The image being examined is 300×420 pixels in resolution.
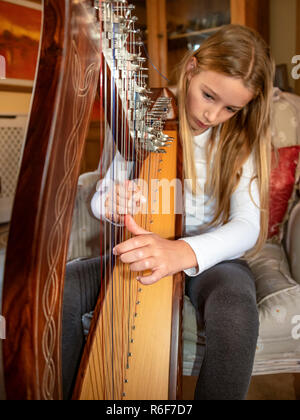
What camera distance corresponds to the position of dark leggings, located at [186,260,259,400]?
24.1 inches

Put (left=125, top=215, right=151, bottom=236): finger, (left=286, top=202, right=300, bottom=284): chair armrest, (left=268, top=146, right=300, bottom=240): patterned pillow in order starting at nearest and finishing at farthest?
(left=125, top=215, right=151, bottom=236): finger
(left=286, top=202, right=300, bottom=284): chair armrest
(left=268, top=146, right=300, bottom=240): patterned pillow

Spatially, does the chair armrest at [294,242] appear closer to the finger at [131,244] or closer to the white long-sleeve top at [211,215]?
the white long-sleeve top at [211,215]

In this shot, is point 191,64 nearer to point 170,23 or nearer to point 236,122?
point 236,122

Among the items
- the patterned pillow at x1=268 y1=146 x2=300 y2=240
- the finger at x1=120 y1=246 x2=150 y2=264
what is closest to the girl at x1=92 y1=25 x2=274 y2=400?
the finger at x1=120 y1=246 x2=150 y2=264

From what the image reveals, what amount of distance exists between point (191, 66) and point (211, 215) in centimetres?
40

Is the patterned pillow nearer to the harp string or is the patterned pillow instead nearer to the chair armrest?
the chair armrest

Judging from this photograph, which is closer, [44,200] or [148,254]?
[44,200]

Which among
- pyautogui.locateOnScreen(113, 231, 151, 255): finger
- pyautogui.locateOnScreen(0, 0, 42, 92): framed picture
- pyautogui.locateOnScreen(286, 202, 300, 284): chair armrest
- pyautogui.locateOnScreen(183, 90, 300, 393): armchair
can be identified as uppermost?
pyautogui.locateOnScreen(0, 0, 42, 92): framed picture

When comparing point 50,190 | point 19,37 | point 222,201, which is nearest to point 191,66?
point 222,201

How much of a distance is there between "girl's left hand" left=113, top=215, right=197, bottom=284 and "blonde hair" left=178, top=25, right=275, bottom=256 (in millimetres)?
394

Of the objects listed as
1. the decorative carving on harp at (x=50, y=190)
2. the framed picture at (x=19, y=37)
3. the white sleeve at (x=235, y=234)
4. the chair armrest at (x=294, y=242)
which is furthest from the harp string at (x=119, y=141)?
the framed picture at (x=19, y=37)

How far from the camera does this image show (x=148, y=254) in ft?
1.72

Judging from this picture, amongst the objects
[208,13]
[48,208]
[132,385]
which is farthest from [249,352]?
[208,13]
